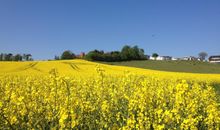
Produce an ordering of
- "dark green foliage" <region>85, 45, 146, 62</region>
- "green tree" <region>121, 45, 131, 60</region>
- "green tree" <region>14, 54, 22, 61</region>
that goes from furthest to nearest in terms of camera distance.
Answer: "green tree" <region>121, 45, 131, 60</region>, "green tree" <region>14, 54, 22, 61</region>, "dark green foliage" <region>85, 45, 146, 62</region>

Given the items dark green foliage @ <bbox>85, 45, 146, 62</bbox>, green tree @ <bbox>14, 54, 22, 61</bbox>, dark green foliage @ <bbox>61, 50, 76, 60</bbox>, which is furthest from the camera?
dark green foliage @ <bbox>61, 50, 76, 60</bbox>

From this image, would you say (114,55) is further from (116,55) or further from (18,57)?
(18,57)

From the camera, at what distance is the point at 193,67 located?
171ft

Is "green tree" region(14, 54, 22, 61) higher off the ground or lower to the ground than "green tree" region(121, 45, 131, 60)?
lower

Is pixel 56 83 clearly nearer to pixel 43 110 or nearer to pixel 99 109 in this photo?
pixel 43 110

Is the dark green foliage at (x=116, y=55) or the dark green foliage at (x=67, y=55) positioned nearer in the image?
the dark green foliage at (x=116, y=55)

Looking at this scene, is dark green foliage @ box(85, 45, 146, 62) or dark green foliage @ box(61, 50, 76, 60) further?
dark green foliage @ box(61, 50, 76, 60)

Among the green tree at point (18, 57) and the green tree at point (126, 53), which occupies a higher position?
the green tree at point (126, 53)

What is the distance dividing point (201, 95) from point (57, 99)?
3.59m

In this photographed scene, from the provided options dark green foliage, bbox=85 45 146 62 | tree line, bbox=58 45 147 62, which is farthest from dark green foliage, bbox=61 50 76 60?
dark green foliage, bbox=85 45 146 62

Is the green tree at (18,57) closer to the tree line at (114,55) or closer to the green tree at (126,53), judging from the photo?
the tree line at (114,55)

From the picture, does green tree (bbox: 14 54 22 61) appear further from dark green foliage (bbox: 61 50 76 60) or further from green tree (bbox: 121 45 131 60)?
green tree (bbox: 121 45 131 60)

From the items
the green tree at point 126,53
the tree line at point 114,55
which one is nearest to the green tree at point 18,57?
the tree line at point 114,55

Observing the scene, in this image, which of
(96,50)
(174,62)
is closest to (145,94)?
(174,62)
